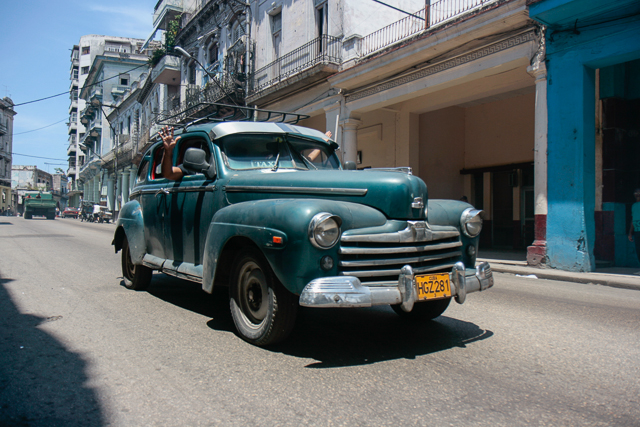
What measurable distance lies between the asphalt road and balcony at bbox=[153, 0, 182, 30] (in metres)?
30.8

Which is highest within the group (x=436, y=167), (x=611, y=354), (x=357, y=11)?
(x=357, y=11)

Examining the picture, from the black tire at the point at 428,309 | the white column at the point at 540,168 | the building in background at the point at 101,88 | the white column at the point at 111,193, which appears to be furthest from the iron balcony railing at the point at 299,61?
the white column at the point at 111,193

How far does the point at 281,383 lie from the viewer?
3.02m

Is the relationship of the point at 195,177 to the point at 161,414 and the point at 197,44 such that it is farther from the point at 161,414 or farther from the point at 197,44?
the point at 197,44

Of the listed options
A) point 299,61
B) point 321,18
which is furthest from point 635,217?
point 321,18

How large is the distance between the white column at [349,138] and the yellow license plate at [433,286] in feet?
43.0

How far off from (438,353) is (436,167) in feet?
47.0

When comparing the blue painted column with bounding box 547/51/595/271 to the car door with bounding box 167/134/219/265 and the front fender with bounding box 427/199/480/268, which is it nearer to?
the front fender with bounding box 427/199/480/268

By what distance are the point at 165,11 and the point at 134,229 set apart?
100 ft

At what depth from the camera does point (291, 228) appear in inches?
130

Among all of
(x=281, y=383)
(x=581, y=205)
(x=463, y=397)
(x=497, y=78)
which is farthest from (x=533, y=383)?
(x=497, y=78)

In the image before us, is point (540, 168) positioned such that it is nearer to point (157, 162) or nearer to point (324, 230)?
point (157, 162)

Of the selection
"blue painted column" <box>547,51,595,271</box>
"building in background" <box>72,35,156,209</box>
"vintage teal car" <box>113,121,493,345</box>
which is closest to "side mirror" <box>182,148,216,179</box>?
"vintage teal car" <box>113,121,493,345</box>

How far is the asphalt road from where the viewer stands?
2.60 metres
